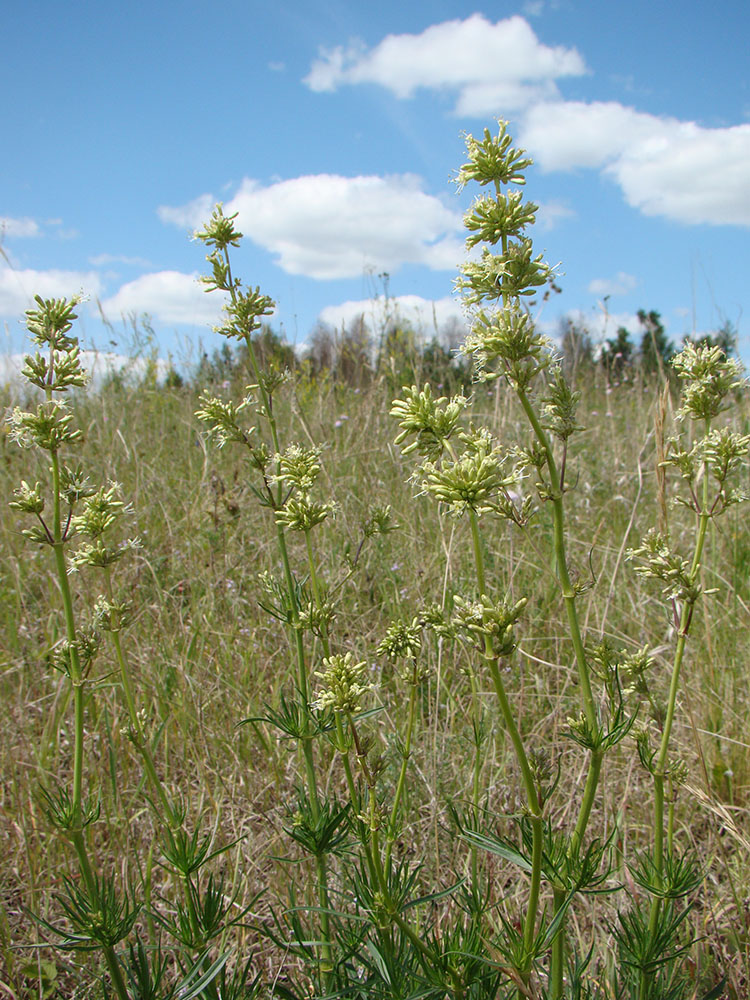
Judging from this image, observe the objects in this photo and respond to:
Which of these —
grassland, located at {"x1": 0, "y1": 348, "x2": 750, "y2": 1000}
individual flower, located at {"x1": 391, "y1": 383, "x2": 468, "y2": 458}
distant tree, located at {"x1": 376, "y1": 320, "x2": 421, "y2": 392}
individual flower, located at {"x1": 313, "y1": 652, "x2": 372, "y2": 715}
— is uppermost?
distant tree, located at {"x1": 376, "y1": 320, "x2": 421, "y2": 392}

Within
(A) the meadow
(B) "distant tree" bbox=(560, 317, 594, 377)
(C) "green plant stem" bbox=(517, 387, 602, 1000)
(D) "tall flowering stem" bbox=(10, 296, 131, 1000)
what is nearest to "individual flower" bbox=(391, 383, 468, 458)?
(A) the meadow

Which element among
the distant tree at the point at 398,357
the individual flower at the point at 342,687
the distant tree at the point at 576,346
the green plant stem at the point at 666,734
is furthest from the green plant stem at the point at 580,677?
the distant tree at the point at 576,346

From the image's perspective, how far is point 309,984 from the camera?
203 centimetres

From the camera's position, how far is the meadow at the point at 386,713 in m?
1.46

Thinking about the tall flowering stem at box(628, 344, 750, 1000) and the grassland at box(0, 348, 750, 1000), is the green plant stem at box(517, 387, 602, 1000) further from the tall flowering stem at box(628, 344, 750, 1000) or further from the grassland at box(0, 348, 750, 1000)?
the tall flowering stem at box(628, 344, 750, 1000)

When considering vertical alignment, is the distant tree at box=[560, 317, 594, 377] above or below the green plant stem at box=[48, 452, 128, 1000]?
above

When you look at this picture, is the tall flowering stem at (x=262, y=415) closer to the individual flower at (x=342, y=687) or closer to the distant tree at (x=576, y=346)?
the individual flower at (x=342, y=687)

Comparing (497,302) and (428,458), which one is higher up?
(497,302)

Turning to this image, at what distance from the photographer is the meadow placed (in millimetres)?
1461

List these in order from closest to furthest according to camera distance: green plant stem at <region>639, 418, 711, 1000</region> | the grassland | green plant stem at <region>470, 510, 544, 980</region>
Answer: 1. green plant stem at <region>470, 510, 544, 980</region>
2. green plant stem at <region>639, 418, 711, 1000</region>
3. the grassland

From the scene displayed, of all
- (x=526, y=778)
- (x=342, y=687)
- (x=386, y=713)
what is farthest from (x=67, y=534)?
(x=386, y=713)

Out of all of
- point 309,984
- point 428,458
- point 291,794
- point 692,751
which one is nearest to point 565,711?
point 692,751

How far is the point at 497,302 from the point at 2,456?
5333mm

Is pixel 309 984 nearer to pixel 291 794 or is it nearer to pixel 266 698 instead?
pixel 291 794
